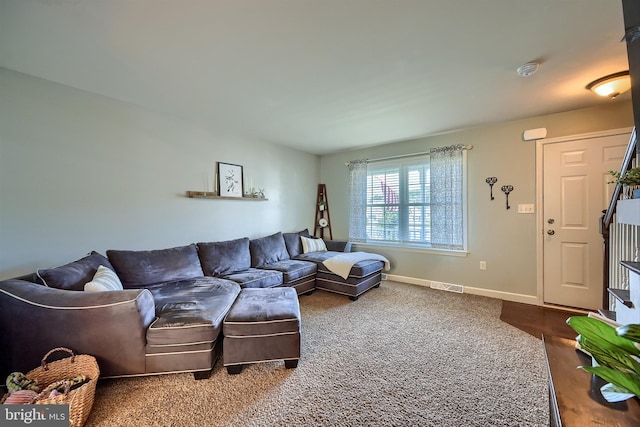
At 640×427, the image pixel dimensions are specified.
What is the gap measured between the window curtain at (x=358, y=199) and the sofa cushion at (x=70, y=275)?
3576mm

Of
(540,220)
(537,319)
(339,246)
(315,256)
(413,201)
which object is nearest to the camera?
(537,319)

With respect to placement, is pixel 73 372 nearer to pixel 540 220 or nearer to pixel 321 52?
pixel 321 52

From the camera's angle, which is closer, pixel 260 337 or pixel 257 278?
pixel 260 337

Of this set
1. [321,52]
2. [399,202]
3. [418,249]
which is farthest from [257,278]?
[399,202]

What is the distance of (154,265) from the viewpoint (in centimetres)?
254

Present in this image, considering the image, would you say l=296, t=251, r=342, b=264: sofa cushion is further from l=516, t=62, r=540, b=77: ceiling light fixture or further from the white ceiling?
l=516, t=62, r=540, b=77: ceiling light fixture

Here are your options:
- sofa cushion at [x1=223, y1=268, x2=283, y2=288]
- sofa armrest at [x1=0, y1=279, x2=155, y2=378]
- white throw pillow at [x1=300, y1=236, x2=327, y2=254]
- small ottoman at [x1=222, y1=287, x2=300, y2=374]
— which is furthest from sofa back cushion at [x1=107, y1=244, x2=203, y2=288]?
white throw pillow at [x1=300, y1=236, x2=327, y2=254]

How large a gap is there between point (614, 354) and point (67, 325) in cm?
266

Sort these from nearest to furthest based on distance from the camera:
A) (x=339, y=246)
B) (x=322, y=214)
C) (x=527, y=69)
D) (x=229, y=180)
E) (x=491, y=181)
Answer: (x=527, y=69) < (x=491, y=181) < (x=229, y=180) < (x=339, y=246) < (x=322, y=214)

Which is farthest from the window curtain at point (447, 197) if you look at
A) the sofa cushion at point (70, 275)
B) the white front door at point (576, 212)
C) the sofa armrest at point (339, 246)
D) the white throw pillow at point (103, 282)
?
the sofa cushion at point (70, 275)

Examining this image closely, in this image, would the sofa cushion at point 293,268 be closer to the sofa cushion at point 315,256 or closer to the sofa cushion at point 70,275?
the sofa cushion at point 315,256

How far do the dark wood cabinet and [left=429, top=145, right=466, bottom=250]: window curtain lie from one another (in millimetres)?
2690

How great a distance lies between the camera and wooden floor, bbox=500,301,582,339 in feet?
7.92

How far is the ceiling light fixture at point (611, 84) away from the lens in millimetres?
2109
